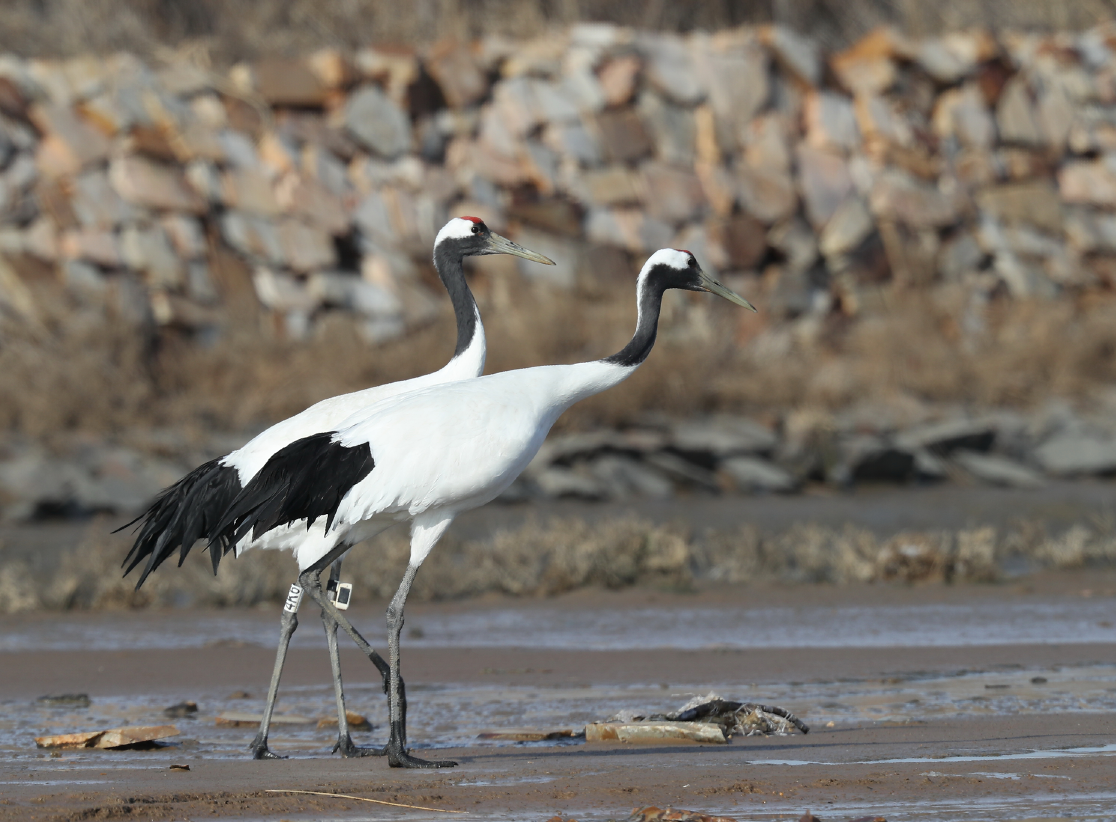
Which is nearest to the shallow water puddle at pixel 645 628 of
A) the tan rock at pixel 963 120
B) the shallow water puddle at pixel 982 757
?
the shallow water puddle at pixel 982 757

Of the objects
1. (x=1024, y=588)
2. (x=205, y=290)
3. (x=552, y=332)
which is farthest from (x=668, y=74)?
(x=1024, y=588)

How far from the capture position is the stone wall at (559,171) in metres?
23.2

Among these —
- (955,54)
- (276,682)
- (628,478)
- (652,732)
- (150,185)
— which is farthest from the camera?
(955,54)

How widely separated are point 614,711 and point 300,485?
2288mm

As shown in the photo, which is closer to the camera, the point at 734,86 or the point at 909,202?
the point at 734,86

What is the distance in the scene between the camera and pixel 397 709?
7727 millimetres

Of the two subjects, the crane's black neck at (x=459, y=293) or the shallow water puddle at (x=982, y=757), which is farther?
the crane's black neck at (x=459, y=293)

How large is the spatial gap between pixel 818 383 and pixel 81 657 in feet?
43.0

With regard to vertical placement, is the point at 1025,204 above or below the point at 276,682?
above

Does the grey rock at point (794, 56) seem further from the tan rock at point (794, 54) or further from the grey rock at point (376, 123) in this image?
the grey rock at point (376, 123)

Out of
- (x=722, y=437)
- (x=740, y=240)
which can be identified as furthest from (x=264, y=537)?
(x=740, y=240)

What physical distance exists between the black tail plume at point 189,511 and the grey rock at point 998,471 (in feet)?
46.0

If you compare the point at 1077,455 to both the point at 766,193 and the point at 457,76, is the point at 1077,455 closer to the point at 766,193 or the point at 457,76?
the point at 766,193

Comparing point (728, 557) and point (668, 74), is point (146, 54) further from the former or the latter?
point (728, 557)
